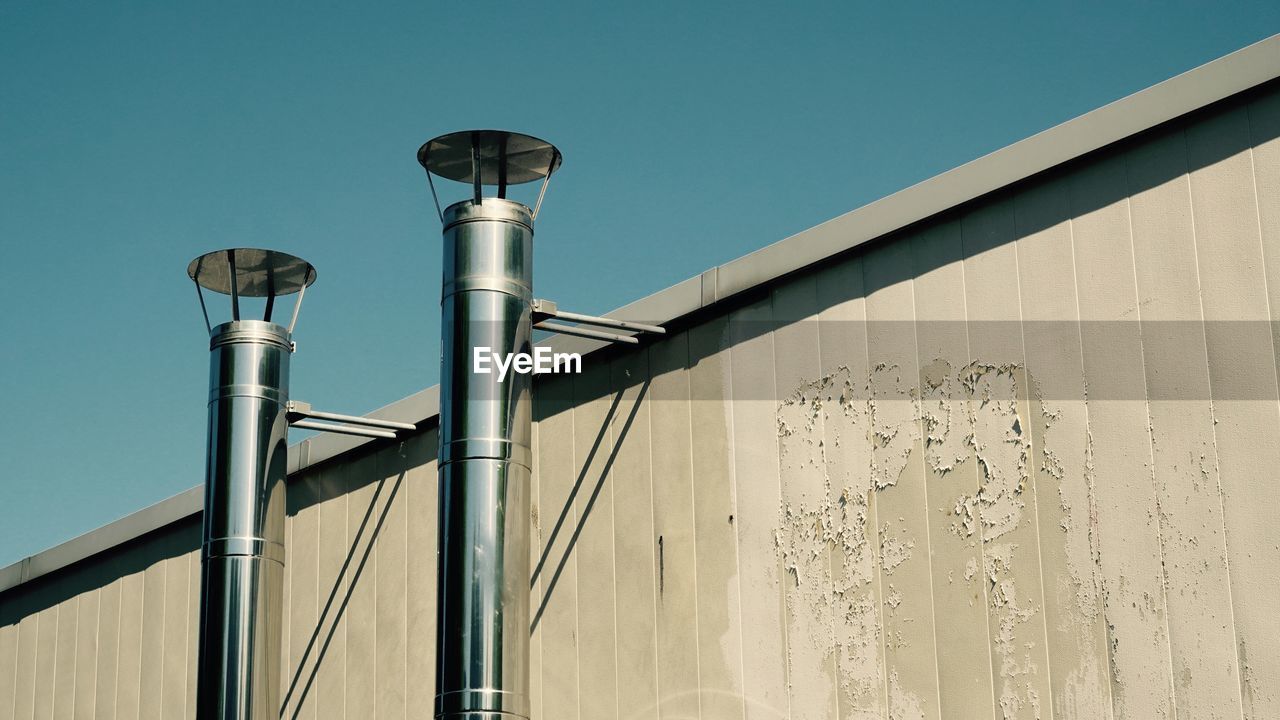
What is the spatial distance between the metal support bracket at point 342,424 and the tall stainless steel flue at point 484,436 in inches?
75.8

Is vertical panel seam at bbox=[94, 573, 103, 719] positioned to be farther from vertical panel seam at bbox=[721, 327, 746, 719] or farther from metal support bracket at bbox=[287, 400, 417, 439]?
vertical panel seam at bbox=[721, 327, 746, 719]

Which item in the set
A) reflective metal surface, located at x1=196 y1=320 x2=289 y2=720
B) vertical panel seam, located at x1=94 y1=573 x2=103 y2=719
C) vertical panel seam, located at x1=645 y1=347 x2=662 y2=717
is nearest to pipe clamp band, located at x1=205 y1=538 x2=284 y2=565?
reflective metal surface, located at x1=196 y1=320 x2=289 y2=720

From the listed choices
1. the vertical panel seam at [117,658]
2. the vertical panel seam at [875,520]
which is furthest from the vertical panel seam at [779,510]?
the vertical panel seam at [117,658]

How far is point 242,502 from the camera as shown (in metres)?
8.67

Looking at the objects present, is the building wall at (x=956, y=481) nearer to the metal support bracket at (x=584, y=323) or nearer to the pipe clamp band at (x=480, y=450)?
the metal support bracket at (x=584, y=323)

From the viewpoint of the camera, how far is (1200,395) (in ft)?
18.2

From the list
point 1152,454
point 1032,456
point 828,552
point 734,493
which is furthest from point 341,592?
point 1152,454

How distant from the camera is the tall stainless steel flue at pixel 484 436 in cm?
682

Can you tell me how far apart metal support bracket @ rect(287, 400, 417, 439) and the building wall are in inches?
28.7

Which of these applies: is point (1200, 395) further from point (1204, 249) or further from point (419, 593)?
point (419, 593)

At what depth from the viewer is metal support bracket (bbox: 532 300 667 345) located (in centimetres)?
752

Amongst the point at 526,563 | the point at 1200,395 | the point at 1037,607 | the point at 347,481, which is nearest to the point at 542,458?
the point at 526,563

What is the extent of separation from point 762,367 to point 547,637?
2.03 metres

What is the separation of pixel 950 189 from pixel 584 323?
212cm
